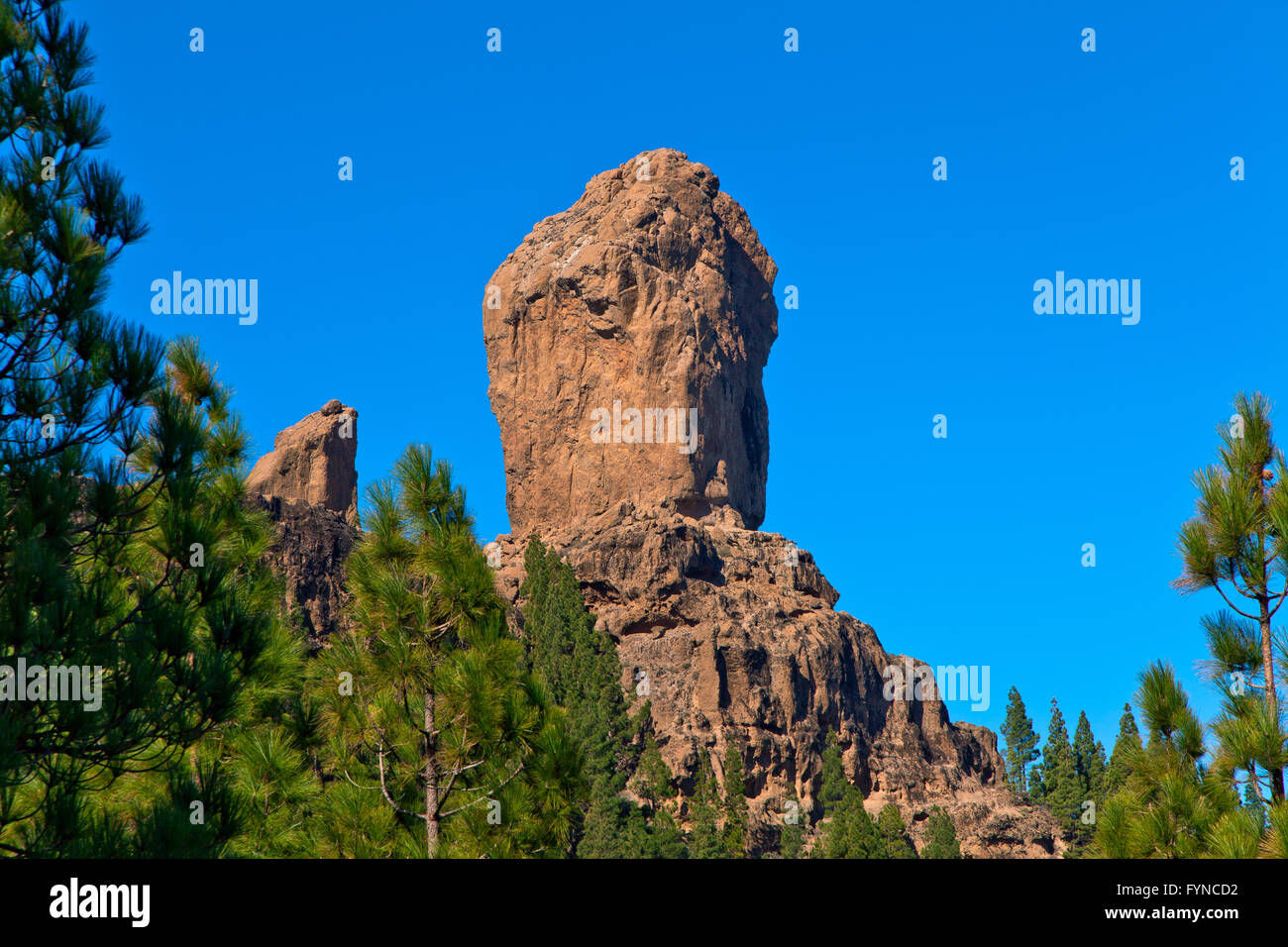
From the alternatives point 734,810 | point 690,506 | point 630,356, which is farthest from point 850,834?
point 630,356

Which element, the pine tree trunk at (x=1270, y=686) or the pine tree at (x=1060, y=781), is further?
the pine tree at (x=1060, y=781)

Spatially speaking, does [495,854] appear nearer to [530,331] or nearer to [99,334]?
[99,334]

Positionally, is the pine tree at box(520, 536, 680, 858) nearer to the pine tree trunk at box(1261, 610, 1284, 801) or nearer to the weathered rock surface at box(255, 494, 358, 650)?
the weathered rock surface at box(255, 494, 358, 650)

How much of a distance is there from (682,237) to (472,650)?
10223 centimetres

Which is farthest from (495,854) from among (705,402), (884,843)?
(705,402)

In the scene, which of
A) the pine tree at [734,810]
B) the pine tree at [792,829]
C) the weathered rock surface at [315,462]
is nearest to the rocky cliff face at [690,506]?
the pine tree at [792,829]

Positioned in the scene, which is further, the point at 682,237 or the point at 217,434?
the point at 682,237

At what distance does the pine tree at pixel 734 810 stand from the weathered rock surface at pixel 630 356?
38.8m

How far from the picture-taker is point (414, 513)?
58.6 ft

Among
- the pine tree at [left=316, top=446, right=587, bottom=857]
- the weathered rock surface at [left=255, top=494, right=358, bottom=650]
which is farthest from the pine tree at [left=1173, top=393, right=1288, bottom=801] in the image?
the weathered rock surface at [left=255, top=494, right=358, bottom=650]

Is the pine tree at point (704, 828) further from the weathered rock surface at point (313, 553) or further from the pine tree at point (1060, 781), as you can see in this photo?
the pine tree at point (1060, 781)

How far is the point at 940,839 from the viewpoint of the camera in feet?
232

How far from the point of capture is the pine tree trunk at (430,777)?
17.0 meters

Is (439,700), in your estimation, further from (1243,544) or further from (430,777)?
(1243,544)
